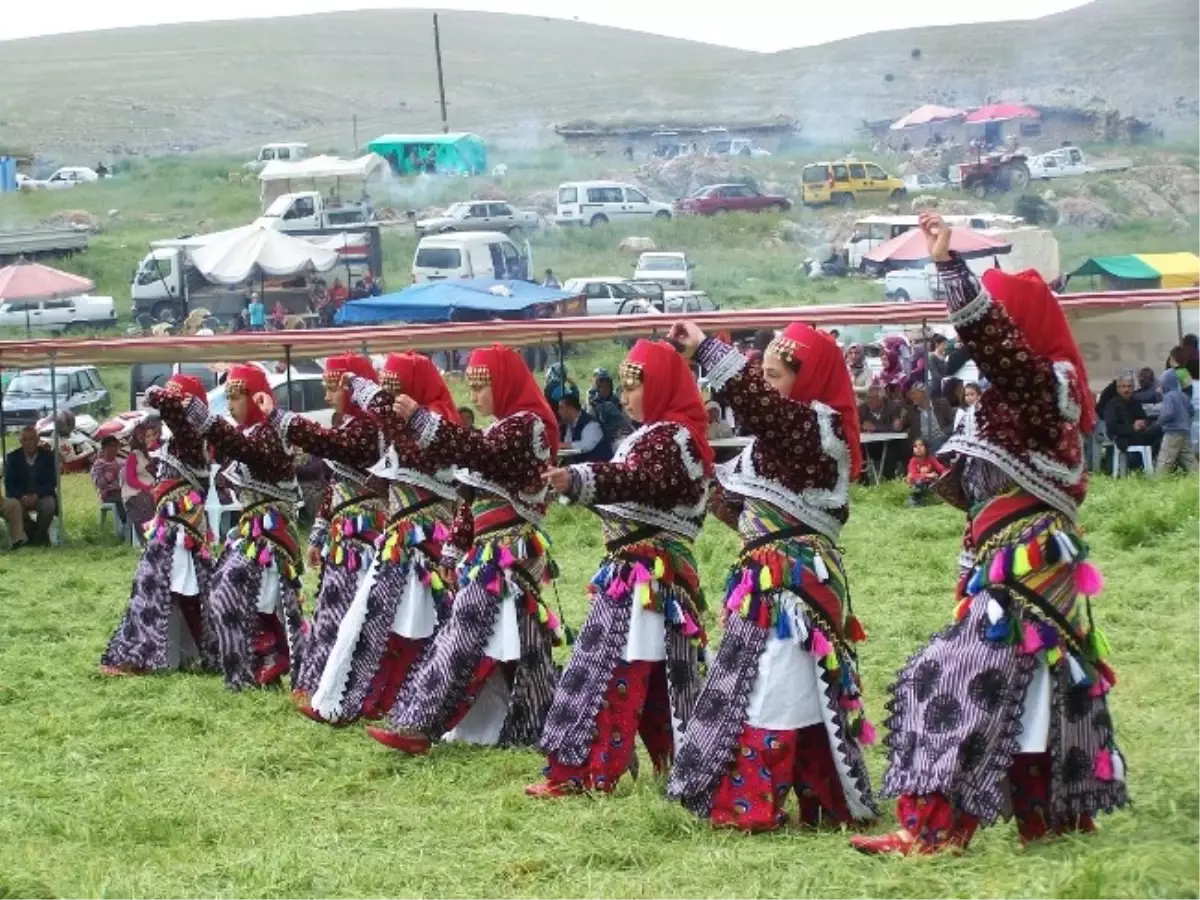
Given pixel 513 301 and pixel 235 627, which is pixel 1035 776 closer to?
pixel 235 627

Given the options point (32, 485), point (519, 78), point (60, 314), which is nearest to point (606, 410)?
point (32, 485)

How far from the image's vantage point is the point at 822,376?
6527 millimetres

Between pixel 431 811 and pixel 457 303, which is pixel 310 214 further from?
pixel 431 811

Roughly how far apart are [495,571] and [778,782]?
1997 millimetres

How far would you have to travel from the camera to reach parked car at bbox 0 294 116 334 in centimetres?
3266

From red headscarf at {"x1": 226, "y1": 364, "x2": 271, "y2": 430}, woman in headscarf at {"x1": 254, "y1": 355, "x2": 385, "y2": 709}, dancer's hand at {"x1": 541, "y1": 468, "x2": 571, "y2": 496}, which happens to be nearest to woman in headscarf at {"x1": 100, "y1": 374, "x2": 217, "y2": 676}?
red headscarf at {"x1": 226, "y1": 364, "x2": 271, "y2": 430}

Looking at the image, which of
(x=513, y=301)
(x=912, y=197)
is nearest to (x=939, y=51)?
(x=912, y=197)

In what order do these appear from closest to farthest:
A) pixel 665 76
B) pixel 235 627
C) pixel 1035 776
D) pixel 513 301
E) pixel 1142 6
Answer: pixel 1035 776
pixel 235 627
pixel 513 301
pixel 1142 6
pixel 665 76

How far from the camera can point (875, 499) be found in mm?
17219

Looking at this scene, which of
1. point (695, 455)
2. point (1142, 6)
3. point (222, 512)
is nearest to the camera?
point (695, 455)

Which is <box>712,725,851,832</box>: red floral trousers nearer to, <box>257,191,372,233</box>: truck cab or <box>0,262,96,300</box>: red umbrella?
<box>0,262,96,300</box>: red umbrella

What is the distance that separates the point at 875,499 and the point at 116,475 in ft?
22.1

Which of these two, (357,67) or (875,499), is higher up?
(357,67)

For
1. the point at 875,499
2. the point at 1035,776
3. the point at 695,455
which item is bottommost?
the point at 875,499
